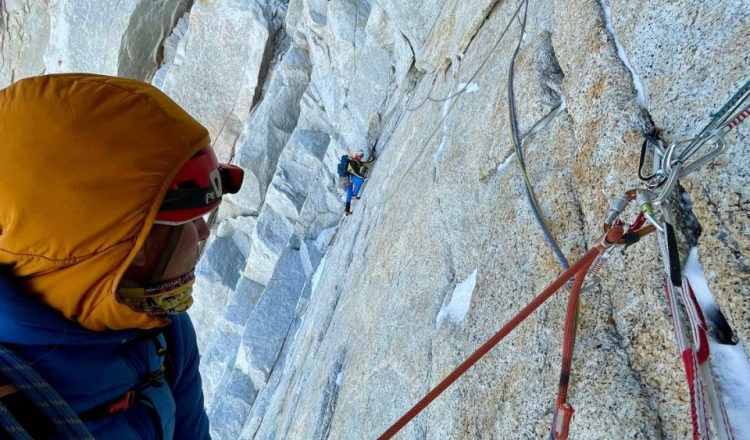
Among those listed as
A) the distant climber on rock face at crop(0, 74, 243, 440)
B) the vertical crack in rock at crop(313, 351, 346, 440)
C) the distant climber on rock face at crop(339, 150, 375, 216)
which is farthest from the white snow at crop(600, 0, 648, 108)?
the distant climber on rock face at crop(339, 150, 375, 216)

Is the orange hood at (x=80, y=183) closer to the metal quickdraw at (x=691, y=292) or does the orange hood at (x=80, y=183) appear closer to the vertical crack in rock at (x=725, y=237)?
the metal quickdraw at (x=691, y=292)

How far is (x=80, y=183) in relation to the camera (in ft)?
4.08

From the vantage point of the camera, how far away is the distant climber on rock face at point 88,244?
3.95 feet

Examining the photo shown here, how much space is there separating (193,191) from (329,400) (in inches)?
113

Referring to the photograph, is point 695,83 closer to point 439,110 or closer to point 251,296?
point 439,110

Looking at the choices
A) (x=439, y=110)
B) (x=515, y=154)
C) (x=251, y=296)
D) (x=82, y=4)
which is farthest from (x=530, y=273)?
(x=82, y=4)

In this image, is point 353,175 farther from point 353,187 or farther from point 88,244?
point 88,244

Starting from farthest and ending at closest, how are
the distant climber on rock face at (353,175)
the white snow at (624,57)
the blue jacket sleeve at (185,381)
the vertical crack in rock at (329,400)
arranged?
the distant climber on rock face at (353,175), the vertical crack in rock at (329,400), the blue jacket sleeve at (185,381), the white snow at (624,57)

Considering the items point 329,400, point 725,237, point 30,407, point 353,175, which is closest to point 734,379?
point 725,237

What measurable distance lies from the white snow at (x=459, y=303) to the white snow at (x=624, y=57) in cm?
114

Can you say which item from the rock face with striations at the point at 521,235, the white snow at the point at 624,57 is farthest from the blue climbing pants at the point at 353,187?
the white snow at the point at 624,57

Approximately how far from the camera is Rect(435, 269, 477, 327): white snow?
2.37 m

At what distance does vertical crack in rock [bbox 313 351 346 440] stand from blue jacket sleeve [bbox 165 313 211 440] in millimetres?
1872

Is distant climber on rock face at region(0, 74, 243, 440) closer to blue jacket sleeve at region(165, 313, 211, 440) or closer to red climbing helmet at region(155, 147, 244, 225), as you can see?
red climbing helmet at region(155, 147, 244, 225)
